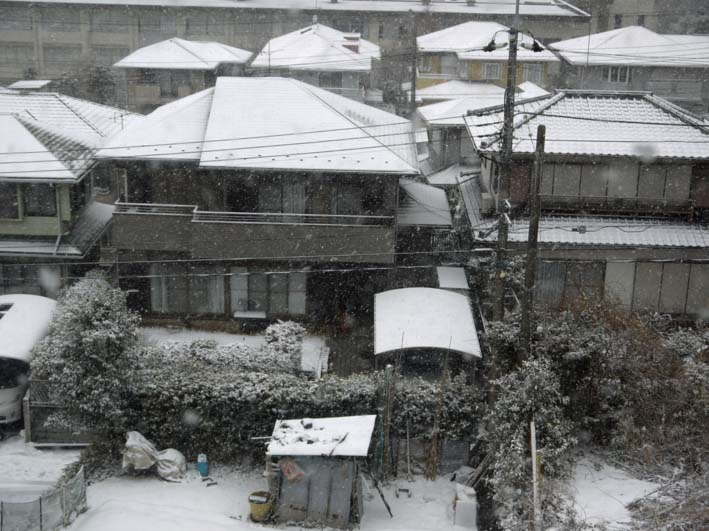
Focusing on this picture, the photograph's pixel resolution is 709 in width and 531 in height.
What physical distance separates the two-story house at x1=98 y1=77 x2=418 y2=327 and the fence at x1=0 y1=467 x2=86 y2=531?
27.5 ft

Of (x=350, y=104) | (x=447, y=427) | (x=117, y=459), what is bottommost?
(x=117, y=459)

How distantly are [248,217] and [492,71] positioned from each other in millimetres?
25858

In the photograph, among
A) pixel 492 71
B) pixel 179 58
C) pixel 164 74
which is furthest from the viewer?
pixel 179 58

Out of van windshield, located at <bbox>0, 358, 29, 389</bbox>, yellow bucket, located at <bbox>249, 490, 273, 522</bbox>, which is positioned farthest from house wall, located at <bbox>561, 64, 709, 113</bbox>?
yellow bucket, located at <bbox>249, 490, 273, 522</bbox>

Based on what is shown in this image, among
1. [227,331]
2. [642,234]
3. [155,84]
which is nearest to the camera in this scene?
[642,234]

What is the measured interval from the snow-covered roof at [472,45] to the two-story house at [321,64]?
13.2 ft

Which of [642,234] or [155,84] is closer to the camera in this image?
[642,234]

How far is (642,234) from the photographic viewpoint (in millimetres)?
19703

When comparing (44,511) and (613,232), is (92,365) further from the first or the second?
(613,232)

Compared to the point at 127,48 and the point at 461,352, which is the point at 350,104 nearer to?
the point at 461,352

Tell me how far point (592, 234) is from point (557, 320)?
187 inches

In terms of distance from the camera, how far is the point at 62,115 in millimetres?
25297

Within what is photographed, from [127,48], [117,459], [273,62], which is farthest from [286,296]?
[127,48]

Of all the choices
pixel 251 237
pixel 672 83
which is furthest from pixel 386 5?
pixel 251 237
